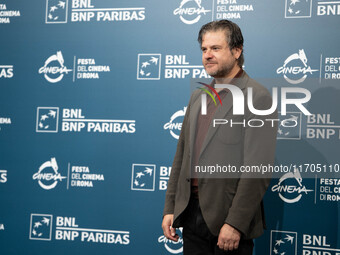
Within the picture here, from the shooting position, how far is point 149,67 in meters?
3.26

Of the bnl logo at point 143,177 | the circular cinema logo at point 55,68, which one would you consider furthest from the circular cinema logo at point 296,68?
the circular cinema logo at point 55,68

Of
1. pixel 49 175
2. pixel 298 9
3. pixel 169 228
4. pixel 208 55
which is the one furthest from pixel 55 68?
pixel 298 9

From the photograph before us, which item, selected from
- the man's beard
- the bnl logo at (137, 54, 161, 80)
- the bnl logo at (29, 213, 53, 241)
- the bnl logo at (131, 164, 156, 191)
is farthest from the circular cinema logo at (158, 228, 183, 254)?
the man's beard

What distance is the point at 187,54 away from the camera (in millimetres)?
3174

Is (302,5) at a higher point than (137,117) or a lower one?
higher

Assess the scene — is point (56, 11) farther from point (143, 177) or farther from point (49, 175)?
point (143, 177)

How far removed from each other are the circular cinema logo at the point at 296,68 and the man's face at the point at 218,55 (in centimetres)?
79

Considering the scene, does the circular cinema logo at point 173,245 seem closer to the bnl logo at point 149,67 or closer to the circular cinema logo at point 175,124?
the circular cinema logo at point 175,124

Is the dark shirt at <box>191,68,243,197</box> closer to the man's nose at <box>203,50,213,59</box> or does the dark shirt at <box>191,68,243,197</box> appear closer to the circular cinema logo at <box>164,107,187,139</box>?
the man's nose at <box>203,50,213,59</box>

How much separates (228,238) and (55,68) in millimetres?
2109

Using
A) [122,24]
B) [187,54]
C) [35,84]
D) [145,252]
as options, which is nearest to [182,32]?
[187,54]

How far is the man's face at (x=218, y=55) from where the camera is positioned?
90.4 inches

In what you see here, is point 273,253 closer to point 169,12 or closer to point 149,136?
point 149,136

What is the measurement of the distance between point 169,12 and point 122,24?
0.38 m
